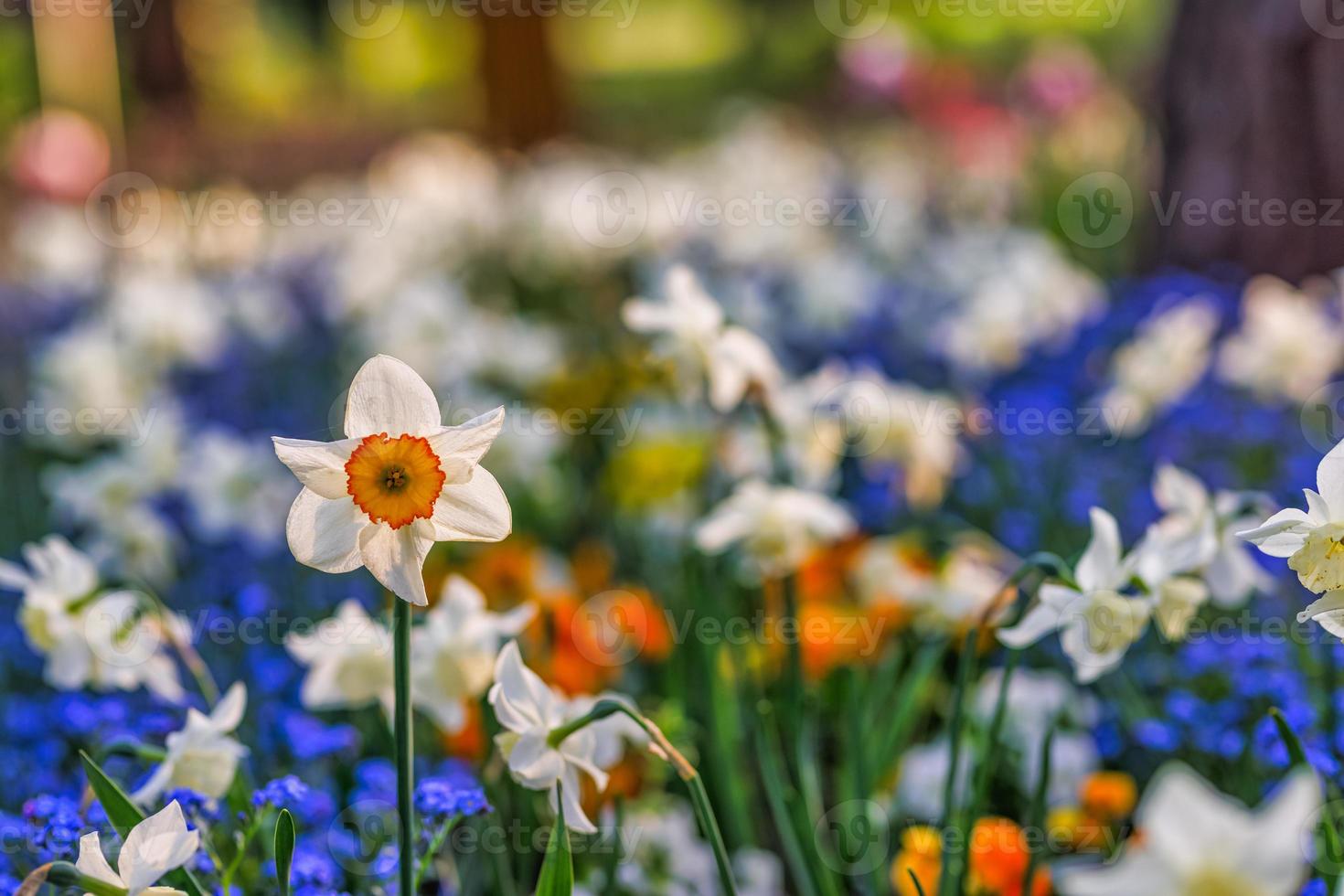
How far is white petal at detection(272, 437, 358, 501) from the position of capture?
110 centimetres

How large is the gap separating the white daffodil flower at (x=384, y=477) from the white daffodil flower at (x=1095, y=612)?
0.57 metres

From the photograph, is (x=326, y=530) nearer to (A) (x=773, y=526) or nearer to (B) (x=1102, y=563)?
(B) (x=1102, y=563)

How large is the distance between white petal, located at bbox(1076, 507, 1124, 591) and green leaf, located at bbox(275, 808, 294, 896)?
0.79 m

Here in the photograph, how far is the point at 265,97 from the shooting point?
21.1 m

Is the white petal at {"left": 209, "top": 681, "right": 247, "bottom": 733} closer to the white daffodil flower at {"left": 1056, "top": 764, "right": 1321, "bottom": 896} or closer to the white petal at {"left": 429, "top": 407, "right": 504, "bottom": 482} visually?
the white petal at {"left": 429, "top": 407, "right": 504, "bottom": 482}

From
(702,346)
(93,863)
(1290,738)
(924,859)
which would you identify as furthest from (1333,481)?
(93,863)

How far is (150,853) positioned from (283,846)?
0.11 m

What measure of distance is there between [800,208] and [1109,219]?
5.98 feet

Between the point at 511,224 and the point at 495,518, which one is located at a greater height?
the point at 511,224

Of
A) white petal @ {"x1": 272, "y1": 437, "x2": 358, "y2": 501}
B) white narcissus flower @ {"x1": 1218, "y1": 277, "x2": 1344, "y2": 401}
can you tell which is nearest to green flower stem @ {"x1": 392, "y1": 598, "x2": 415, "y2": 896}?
white petal @ {"x1": 272, "y1": 437, "x2": 358, "y2": 501}

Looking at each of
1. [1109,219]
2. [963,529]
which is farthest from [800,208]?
[963,529]

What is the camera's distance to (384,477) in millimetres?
1116

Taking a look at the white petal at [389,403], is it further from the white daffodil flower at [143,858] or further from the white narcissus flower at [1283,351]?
the white narcissus flower at [1283,351]

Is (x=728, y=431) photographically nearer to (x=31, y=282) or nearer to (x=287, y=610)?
(x=287, y=610)
